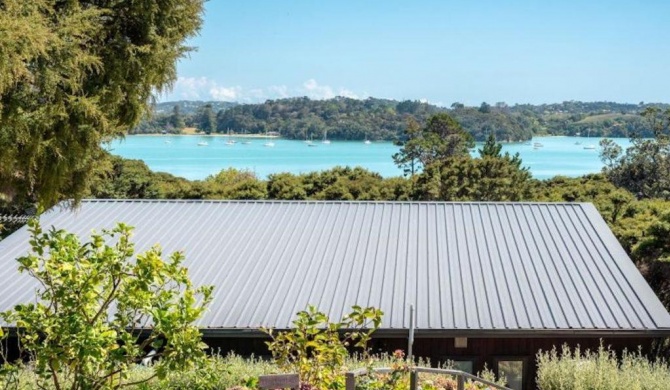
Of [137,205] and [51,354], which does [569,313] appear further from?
[137,205]

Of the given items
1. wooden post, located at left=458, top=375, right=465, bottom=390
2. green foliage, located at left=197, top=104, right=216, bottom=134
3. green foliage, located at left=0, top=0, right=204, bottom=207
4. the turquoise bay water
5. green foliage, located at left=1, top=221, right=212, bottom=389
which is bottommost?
the turquoise bay water

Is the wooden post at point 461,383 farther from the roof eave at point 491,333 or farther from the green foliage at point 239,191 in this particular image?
the green foliage at point 239,191

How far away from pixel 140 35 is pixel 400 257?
236 inches

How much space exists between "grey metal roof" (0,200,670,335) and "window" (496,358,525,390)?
776mm

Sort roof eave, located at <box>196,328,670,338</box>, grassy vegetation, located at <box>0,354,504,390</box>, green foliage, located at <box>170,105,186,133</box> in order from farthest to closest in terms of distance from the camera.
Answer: green foliage, located at <box>170,105,186,133</box>
roof eave, located at <box>196,328,670,338</box>
grassy vegetation, located at <box>0,354,504,390</box>

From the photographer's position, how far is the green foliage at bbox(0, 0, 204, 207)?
7.02 metres

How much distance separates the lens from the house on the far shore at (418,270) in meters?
10.1

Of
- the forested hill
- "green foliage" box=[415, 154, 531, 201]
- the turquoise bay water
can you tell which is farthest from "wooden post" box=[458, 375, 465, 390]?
the forested hill

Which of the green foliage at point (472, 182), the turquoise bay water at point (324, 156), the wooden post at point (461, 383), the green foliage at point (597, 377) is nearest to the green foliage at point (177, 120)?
the turquoise bay water at point (324, 156)

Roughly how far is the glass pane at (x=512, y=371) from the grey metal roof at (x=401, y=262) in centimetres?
81

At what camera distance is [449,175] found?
2564 cm

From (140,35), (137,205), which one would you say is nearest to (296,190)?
(137,205)

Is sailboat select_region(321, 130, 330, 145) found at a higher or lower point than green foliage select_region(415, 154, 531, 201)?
lower

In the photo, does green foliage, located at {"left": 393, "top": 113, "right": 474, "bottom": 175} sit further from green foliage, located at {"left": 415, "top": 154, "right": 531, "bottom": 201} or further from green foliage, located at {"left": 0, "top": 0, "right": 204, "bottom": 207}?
green foliage, located at {"left": 0, "top": 0, "right": 204, "bottom": 207}
